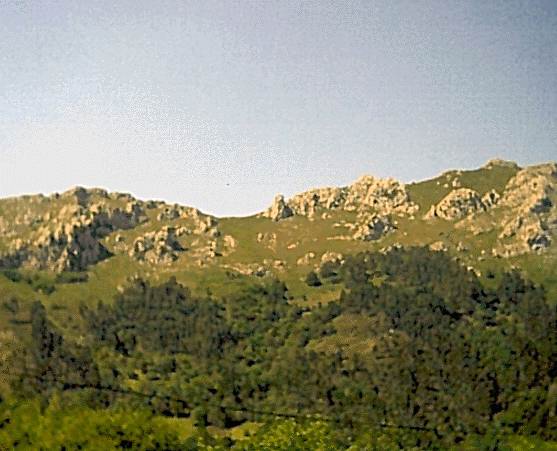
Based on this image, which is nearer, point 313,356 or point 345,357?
point 313,356

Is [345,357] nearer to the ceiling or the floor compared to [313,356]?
nearer to the floor

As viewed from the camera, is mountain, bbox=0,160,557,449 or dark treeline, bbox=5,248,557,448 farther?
dark treeline, bbox=5,248,557,448

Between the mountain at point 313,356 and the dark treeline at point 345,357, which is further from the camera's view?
the dark treeline at point 345,357

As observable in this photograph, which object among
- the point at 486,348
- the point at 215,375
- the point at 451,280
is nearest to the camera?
the point at 486,348

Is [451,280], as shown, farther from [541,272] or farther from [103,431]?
[103,431]

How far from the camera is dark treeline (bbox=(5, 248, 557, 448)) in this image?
377 feet

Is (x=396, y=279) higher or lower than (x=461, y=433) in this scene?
higher

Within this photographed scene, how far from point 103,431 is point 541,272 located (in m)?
171

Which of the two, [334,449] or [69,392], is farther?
[69,392]

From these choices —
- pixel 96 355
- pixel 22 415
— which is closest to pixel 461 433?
pixel 22 415

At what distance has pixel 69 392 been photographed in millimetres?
120125

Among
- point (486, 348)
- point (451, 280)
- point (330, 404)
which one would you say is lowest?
point (330, 404)

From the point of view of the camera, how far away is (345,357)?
149 meters

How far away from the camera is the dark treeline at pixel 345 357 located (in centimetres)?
11481
